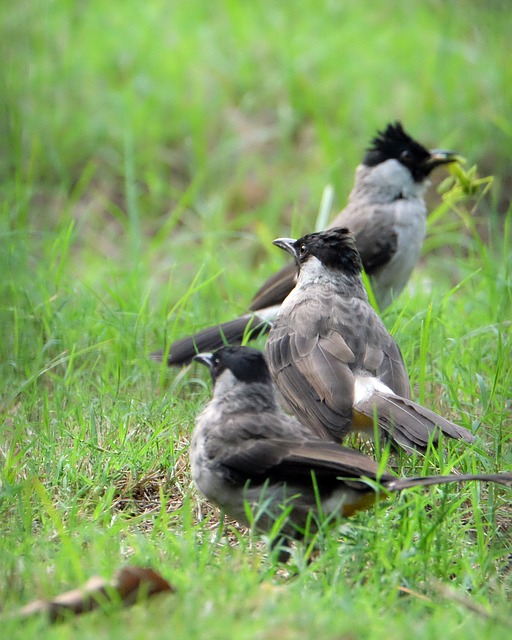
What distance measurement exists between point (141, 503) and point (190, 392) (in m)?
1.28

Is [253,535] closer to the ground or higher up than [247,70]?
closer to the ground

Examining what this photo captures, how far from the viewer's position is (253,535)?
368cm

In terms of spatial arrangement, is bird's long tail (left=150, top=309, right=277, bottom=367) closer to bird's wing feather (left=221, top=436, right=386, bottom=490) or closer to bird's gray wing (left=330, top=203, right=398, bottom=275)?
bird's gray wing (left=330, top=203, right=398, bottom=275)

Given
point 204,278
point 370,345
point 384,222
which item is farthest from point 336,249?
point 204,278

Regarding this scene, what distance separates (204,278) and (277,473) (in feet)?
10.8

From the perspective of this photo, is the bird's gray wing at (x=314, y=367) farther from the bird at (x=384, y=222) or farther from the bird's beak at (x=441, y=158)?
the bird's beak at (x=441, y=158)

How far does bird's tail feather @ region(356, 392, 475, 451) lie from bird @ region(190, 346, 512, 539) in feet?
1.78

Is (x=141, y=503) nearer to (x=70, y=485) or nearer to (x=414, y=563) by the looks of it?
(x=70, y=485)

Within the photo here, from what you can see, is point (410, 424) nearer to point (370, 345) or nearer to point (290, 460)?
point (370, 345)

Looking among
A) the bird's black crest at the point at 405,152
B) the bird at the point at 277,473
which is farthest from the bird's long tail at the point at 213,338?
the bird's black crest at the point at 405,152

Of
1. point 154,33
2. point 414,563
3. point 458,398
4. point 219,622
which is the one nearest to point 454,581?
point 414,563

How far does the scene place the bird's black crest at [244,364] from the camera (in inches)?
156

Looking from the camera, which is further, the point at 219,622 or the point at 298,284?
the point at 298,284

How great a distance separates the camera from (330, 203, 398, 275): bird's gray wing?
6.61 metres
